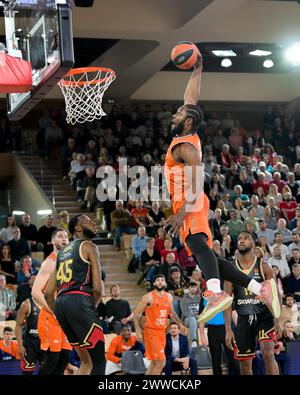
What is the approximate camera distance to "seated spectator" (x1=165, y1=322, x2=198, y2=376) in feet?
43.8

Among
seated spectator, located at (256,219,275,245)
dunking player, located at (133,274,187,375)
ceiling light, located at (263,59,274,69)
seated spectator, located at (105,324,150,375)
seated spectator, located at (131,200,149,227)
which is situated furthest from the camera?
ceiling light, located at (263,59,274,69)

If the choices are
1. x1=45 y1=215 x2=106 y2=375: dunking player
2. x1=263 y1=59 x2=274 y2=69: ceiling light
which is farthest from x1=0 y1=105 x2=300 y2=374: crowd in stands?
Answer: x1=45 y1=215 x2=106 y2=375: dunking player

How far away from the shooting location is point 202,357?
1395cm

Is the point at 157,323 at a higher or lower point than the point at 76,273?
lower

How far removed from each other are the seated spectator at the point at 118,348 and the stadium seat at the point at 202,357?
78 centimetres

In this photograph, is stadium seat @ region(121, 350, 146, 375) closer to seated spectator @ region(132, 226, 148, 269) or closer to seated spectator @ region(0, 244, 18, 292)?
seated spectator @ region(0, 244, 18, 292)

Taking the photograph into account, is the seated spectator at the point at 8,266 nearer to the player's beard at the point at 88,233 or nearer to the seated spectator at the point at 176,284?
the seated spectator at the point at 176,284

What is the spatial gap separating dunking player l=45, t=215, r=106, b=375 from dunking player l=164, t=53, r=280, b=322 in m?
0.95

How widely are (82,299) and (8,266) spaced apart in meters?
7.89

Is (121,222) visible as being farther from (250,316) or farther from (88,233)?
(88,233)

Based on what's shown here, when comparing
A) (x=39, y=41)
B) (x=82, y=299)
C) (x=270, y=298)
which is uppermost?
(x=39, y=41)

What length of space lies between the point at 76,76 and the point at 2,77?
3208 mm

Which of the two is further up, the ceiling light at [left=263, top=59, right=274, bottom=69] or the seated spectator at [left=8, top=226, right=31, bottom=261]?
the ceiling light at [left=263, top=59, right=274, bottom=69]

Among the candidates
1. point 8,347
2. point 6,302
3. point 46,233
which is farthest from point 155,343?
point 46,233
